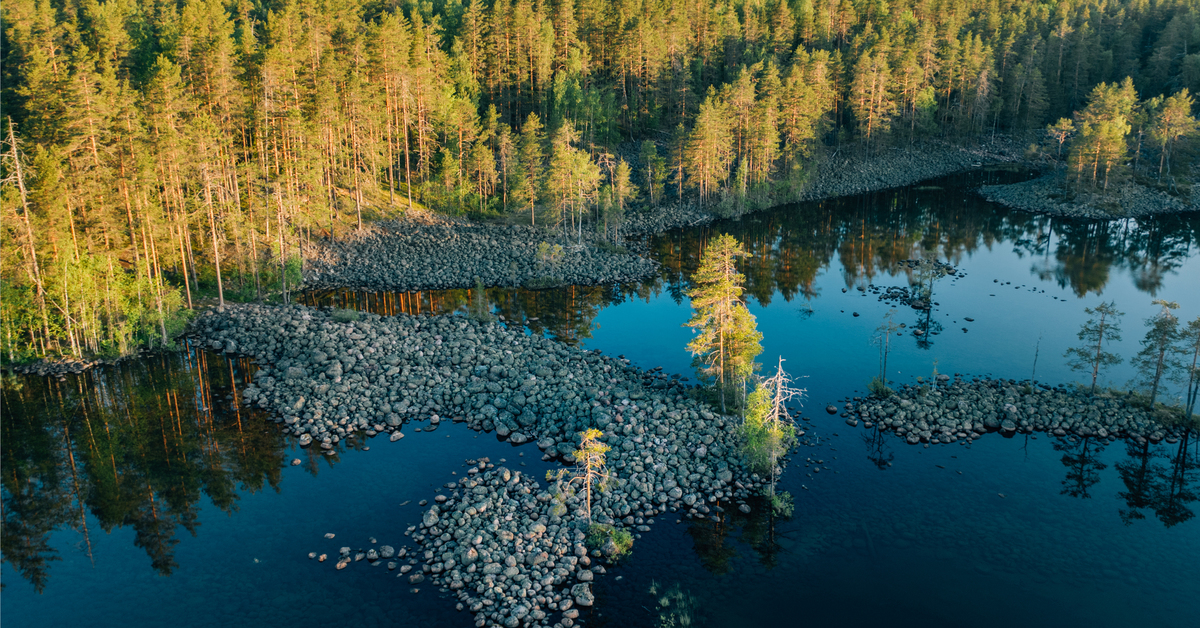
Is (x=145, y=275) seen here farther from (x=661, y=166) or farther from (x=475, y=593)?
(x=661, y=166)

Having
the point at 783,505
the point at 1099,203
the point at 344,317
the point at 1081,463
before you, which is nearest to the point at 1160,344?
the point at 1081,463

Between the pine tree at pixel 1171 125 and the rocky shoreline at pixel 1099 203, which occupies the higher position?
the pine tree at pixel 1171 125

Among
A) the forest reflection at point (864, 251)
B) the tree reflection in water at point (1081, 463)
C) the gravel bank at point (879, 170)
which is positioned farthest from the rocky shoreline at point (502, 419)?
the gravel bank at point (879, 170)

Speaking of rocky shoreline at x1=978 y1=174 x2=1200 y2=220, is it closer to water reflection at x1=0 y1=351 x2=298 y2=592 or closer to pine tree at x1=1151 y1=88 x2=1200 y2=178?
pine tree at x1=1151 y1=88 x2=1200 y2=178

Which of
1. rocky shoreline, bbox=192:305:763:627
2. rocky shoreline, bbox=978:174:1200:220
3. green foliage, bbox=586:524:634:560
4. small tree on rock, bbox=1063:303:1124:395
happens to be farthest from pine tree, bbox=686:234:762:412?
rocky shoreline, bbox=978:174:1200:220

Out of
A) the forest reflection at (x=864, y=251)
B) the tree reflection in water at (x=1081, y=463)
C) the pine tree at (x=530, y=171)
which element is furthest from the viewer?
the pine tree at (x=530, y=171)

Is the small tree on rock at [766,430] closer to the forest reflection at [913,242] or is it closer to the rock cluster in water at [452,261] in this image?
the forest reflection at [913,242]

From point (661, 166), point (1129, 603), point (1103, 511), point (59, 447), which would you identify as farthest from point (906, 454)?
point (661, 166)
